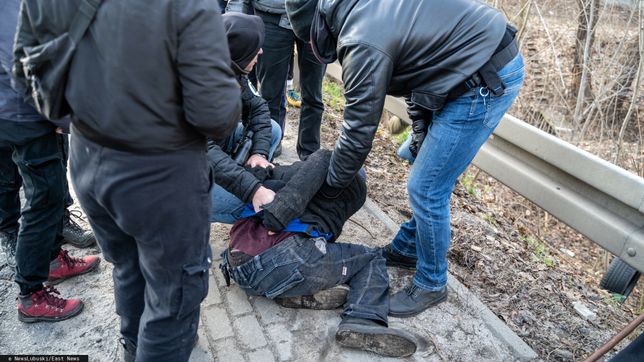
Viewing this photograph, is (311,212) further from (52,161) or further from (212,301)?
(52,161)

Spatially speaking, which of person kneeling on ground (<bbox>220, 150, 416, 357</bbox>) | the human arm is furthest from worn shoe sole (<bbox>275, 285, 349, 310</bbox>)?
the human arm

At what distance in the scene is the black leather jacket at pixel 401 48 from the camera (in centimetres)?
217

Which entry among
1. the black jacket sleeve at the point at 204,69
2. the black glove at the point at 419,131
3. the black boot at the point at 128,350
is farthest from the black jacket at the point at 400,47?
the black boot at the point at 128,350

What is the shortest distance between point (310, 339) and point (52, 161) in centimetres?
155

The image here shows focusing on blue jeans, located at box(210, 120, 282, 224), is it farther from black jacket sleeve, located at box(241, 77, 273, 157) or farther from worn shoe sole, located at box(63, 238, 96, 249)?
worn shoe sole, located at box(63, 238, 96, 249)

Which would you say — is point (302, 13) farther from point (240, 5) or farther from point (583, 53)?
point (583, 53)

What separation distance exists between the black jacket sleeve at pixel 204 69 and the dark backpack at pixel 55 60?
0.26m

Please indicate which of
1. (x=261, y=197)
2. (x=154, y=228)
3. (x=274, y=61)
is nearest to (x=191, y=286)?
(x=154, y=228)

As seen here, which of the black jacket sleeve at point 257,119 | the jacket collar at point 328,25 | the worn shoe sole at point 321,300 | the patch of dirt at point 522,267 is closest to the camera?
the jacket collar at point 328,25

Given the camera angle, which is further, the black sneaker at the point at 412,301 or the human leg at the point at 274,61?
the human leg at the point at 274,61

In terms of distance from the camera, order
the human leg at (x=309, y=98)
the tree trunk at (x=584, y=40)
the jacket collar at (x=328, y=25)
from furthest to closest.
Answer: the tree trunk at (x=584, y=40), the human leg at (x=309, y=98), the jacket collar at (x=328, y=25)

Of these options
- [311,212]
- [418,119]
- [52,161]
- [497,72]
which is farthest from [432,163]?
[52,161]

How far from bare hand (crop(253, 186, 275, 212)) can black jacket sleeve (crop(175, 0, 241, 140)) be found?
1041mm

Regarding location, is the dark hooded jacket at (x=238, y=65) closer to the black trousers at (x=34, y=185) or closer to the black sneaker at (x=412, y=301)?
the black trousers at (x=34, y=185)
